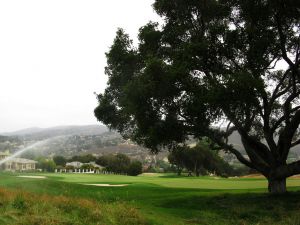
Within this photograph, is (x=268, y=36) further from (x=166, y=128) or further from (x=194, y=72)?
(x=166, y=128)

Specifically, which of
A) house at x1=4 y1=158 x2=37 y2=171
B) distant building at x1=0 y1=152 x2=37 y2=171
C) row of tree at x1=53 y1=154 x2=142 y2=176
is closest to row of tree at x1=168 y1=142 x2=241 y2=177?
row of tree at x1=53 y1=154 x2=142 y2=176

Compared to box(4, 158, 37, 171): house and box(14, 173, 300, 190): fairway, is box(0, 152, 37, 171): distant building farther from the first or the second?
box(14, 173, 300, 190): fairway

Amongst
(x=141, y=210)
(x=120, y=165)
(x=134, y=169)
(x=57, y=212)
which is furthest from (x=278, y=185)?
(x=120, y=165)

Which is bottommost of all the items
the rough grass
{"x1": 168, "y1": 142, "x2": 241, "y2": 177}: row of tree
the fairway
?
the fairway

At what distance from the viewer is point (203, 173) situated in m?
123

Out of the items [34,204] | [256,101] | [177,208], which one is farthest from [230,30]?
[34,204]

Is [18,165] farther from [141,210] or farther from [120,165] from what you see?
[141,210]

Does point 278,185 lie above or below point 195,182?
above

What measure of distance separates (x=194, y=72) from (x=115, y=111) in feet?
33.7

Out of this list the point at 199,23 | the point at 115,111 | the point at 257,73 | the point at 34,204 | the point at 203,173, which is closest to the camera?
the point at 34,204

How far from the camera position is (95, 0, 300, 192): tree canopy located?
25188 millimetres

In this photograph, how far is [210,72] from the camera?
29.4 meters

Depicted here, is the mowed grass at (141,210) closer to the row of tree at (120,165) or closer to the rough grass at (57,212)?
the rough grass at (57,212)

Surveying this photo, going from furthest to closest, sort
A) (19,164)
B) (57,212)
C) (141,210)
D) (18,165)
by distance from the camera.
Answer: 1. (18,165)
2. (19,164)
3. (141,210)
4. (57,212)
